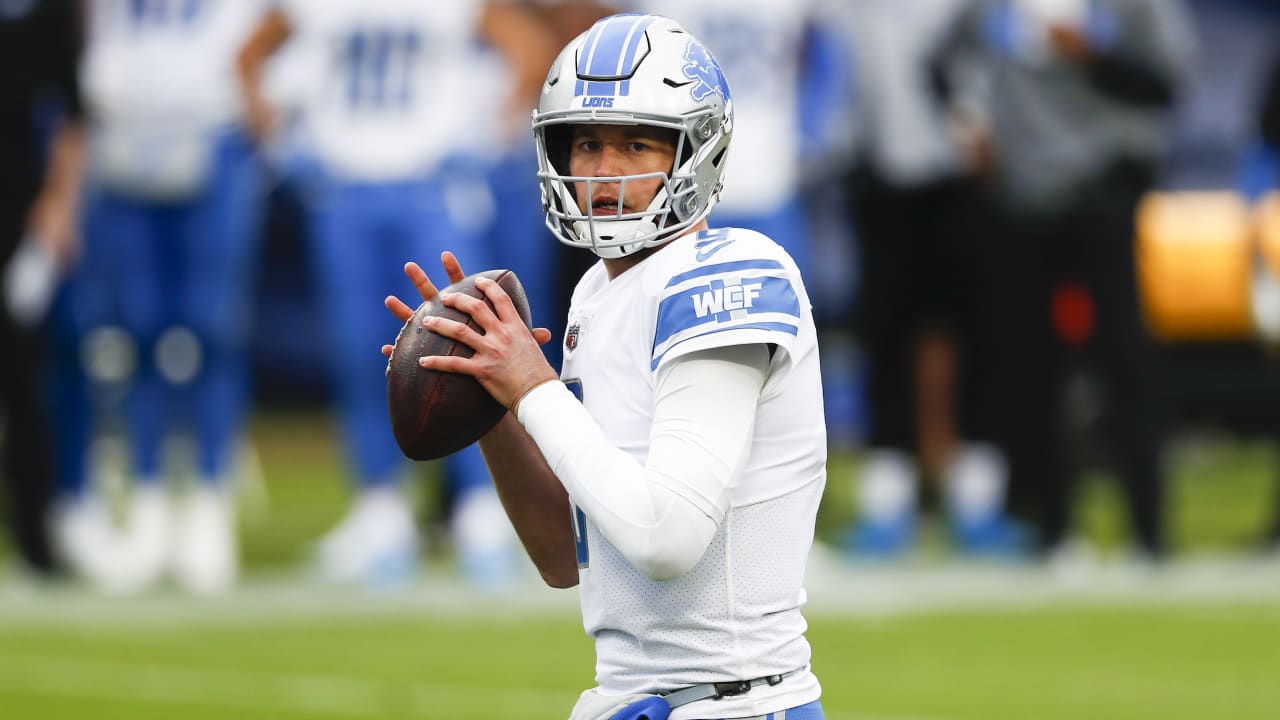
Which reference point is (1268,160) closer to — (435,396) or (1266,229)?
(1266,229)

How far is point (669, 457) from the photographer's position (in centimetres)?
288

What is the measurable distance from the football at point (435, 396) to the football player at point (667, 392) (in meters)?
0.04

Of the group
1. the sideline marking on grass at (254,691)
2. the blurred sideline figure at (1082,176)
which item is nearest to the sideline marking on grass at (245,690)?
the sideline marking on grass at (254,691)

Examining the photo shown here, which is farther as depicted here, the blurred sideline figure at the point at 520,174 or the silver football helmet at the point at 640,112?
the blurred sideline figure at the point at 520,174

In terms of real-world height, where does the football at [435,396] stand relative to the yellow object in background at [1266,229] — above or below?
below

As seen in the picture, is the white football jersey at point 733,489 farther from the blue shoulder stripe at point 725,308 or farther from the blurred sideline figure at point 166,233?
the blurred sideline figure at point 166,233

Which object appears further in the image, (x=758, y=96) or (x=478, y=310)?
(x=758, y=96)

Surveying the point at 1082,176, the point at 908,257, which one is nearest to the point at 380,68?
the point at 908,257

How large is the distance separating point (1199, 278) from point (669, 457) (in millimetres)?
9315

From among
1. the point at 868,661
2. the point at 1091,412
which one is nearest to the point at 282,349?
the point at 1091,412

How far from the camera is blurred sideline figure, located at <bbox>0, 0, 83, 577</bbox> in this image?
8094mm

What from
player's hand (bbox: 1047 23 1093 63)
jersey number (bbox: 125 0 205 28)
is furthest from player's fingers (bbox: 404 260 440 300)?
Answer: player's hand (bbox: 1047 23 1093 63)

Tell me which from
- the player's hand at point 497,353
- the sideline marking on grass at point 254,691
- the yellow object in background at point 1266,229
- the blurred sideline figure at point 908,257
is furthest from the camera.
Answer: the yellow object in background at point 1266,229

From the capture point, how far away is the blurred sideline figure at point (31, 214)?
809 centimetres
